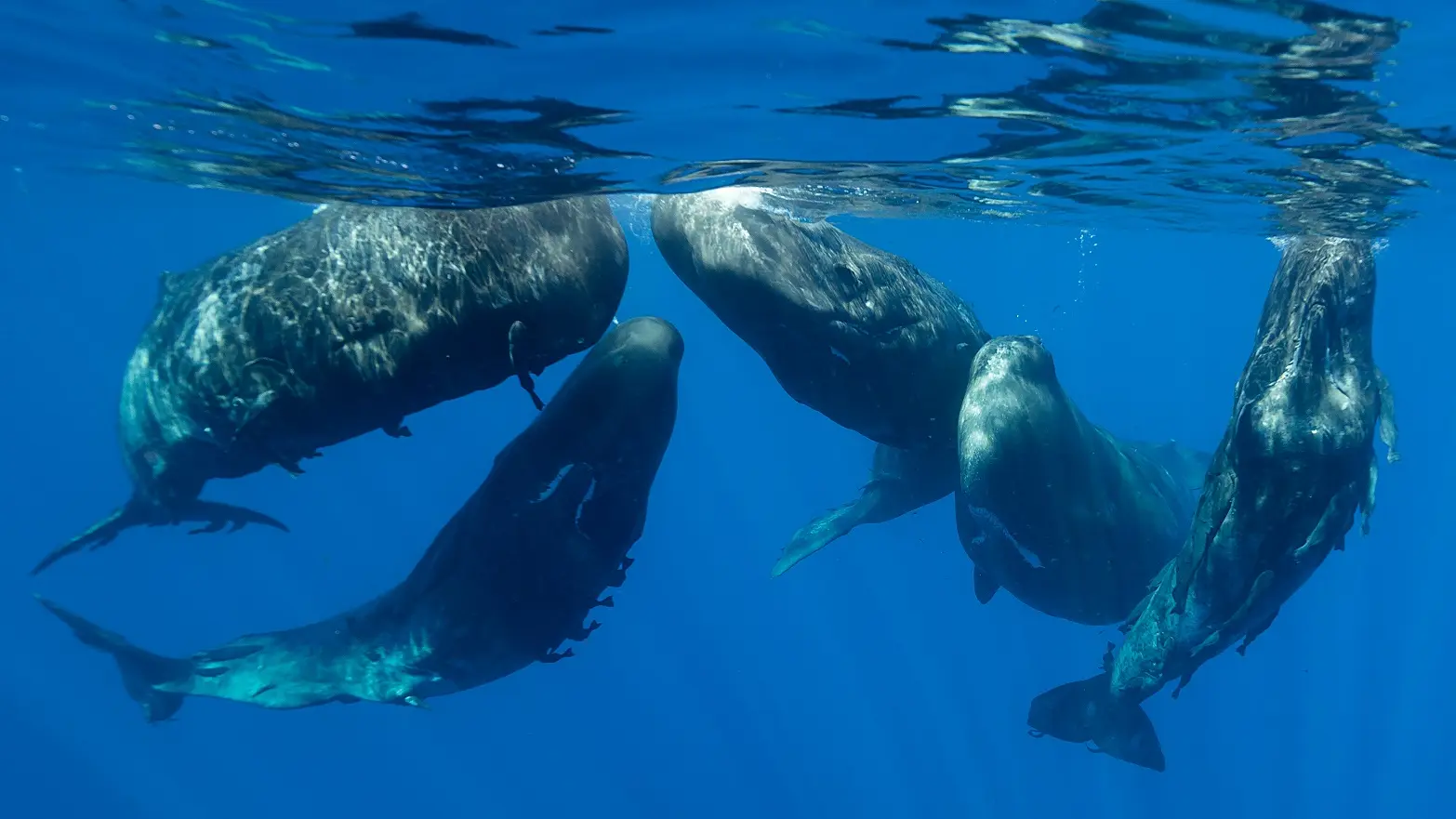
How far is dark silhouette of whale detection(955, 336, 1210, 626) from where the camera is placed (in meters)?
8.88

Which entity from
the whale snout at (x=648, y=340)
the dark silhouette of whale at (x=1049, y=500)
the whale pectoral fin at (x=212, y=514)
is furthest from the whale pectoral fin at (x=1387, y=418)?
the whale pectoral fin at (x=212, y=514)

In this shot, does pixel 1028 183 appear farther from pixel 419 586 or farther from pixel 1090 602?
pixel 419 586

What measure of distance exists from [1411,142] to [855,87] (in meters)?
8.48

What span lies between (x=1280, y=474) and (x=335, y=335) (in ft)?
27.1

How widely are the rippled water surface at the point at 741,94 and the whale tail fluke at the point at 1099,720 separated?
266 inches

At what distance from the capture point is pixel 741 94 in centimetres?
1023

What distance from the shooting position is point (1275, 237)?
2208cm

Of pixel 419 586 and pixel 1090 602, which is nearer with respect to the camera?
pixel 419 586

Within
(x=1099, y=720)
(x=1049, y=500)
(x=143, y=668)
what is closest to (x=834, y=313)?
(x=1049, y=500)

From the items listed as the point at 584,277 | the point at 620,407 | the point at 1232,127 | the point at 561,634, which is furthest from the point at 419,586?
the point at 1232,127

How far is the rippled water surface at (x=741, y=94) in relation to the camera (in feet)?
26.7

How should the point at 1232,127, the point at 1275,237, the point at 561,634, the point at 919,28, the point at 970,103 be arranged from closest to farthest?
the point at 919,28
the point at 561,634
the point at 970,103
the point at 1232,127
the point at 1275,237

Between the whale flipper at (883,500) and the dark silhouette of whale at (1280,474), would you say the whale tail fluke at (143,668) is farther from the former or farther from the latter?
the dark silhouette of whale at (1280,474)

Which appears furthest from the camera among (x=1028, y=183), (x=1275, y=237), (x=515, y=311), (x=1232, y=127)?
(x=1275, y=237)
